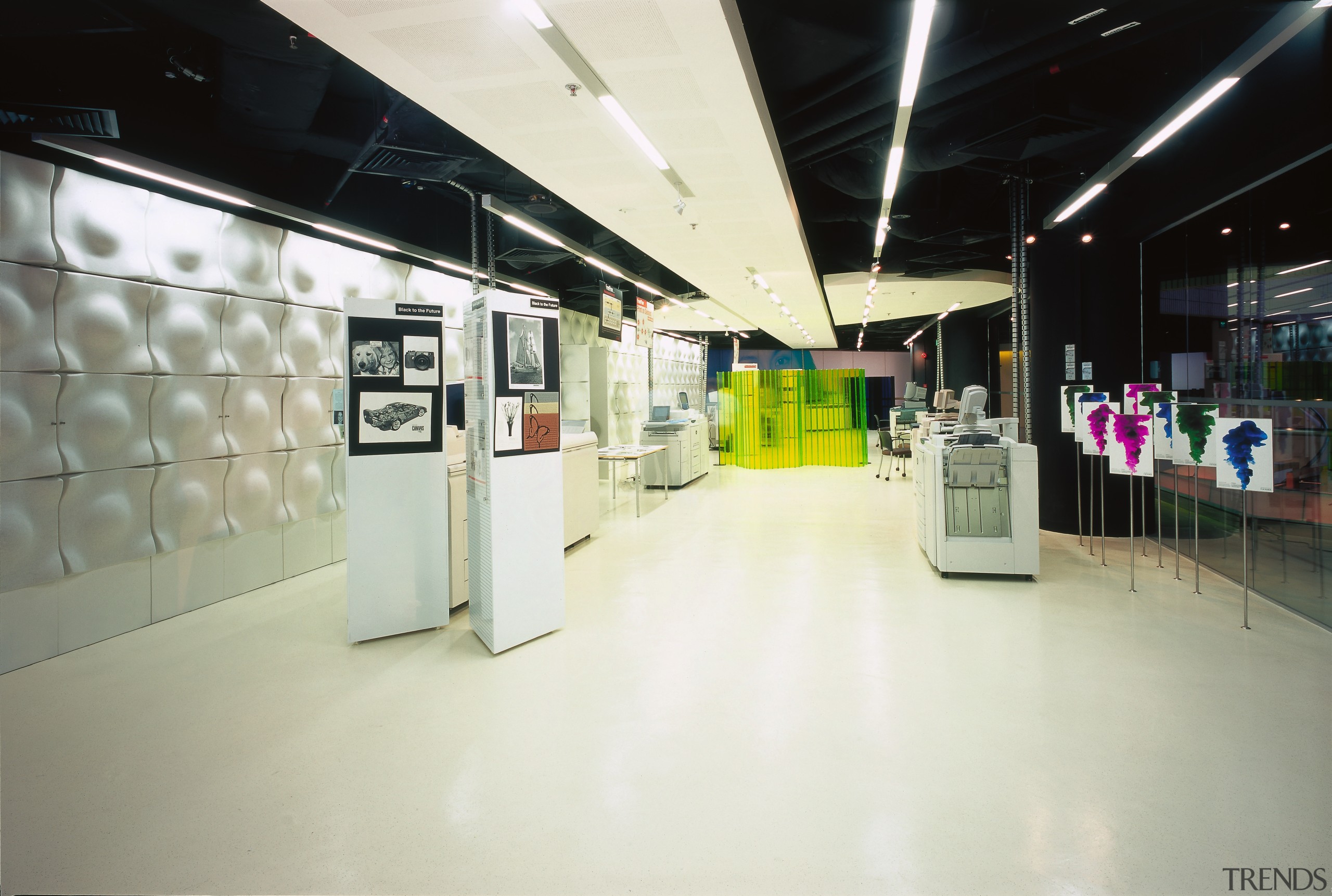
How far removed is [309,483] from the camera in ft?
20.1

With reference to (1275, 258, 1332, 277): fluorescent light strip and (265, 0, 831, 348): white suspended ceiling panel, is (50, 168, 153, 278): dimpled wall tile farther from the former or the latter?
(1275, 258, 1332, 277): fluorescent light strip

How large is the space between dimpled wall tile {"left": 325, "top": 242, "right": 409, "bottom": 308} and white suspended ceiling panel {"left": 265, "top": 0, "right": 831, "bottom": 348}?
2.38 meters

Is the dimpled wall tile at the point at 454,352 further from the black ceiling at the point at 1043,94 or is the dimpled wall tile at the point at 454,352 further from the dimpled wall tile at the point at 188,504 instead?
the black ceiling at the point at 1043,94

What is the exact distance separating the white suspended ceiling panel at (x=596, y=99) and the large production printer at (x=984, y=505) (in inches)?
119

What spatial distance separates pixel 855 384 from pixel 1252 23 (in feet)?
31.0

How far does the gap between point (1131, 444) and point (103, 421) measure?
8151 millimetres

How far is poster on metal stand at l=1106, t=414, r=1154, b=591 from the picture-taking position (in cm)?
540

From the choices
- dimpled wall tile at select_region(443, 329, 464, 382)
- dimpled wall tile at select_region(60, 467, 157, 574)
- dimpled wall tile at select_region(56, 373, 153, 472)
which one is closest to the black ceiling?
dimpled wall tile at select_region(443, 329, 464, 382)

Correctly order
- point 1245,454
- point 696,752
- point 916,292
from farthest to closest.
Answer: point 916,292
point 1245,454
point 696,752

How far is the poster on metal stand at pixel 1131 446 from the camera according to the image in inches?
213

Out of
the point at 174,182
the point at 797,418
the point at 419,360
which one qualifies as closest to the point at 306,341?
the point at 174,182

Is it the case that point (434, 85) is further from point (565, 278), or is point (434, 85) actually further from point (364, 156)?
point (565, 278)

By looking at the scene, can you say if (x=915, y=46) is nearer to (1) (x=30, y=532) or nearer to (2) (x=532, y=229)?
(2) (x=532, y=229)

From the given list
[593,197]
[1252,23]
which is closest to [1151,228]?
[1252,23]
